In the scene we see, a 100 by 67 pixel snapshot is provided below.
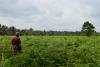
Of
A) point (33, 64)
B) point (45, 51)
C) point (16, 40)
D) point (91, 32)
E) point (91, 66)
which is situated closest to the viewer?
point (91, 66)

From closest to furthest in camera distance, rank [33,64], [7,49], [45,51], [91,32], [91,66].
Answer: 1. [91,66]
2. [33,64]
3. [45,51]
4. [7,49]
5. [91,32]

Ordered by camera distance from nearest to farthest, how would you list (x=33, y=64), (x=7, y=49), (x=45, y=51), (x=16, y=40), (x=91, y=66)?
(x=91, y=66)
(x=33, y=64)
(x=45, y=51)
(x=16, y=40)
(x=7, y=49)

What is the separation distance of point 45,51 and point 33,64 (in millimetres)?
1686

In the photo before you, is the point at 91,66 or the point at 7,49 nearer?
the point at 91,66

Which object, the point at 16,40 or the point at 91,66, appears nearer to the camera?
the point at 91,66

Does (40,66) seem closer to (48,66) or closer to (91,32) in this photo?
(48,66)

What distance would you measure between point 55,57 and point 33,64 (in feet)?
6.29

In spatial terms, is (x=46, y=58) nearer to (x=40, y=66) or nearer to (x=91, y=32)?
(x=40, y=66)

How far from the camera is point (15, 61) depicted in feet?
49.8

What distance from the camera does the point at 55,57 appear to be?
54.3ft

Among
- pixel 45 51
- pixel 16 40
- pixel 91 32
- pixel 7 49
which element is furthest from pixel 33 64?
pixel 91 32

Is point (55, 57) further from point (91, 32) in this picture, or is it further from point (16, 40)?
point (91, 32)

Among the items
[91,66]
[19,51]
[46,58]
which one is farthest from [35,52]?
[19,51]

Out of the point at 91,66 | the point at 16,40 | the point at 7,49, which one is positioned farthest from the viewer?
the point at 7,49
